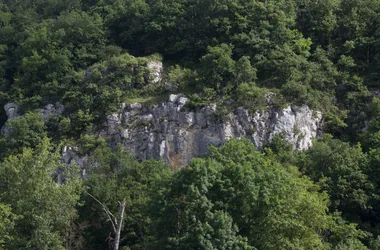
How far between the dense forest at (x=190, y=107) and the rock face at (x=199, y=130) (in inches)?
27.8

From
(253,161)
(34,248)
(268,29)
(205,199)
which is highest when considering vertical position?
(268,29)

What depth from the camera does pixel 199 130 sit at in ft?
107

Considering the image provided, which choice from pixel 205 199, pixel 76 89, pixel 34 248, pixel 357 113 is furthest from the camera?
pixel 76 89

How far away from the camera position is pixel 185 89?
3550 centimetres

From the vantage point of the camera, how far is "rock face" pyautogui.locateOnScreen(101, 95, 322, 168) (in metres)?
32.0

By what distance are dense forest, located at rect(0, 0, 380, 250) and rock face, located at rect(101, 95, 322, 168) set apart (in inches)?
27.8

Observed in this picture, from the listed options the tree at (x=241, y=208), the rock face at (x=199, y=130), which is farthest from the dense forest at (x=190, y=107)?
the rock face at (x=199, y=130)

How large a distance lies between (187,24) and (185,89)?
22.9 ft

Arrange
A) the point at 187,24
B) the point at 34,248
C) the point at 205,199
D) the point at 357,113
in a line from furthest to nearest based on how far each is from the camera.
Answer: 1. the point at 187,24
2. the point at 357,113
3. the point at 34,248
4. the point at 205,199

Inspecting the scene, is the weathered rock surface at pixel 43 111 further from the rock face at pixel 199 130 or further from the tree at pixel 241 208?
the tree at pixel 241 208

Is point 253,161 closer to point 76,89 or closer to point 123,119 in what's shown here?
point 123,119

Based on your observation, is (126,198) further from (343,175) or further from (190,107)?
(343,175)

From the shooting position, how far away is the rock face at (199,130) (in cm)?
3195

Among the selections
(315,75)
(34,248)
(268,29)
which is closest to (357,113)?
(315,75)
